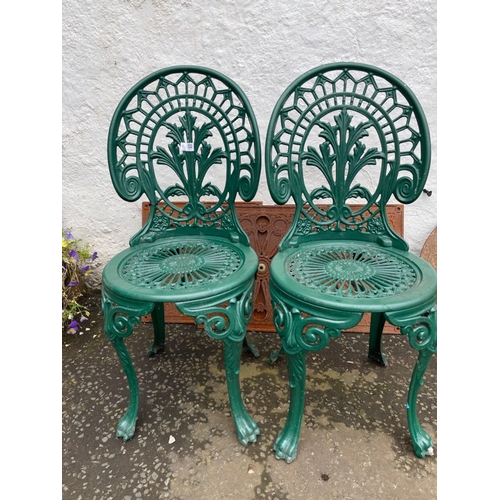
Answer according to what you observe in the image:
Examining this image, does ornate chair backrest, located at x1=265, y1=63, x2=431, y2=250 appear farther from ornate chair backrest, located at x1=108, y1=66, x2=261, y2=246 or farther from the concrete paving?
the concrete paving

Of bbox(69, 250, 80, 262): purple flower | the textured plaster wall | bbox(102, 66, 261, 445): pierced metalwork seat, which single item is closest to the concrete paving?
bbox(102, 66, 261, 445): pierced metalwork seat

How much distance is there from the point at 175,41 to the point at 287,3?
2.64 feet

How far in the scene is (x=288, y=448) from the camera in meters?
1.62

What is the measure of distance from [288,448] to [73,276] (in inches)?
82.6

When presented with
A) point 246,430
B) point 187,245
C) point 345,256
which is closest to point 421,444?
point 246,430

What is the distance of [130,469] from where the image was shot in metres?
1.61

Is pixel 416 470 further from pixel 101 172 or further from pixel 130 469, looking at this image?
pixel 101 172

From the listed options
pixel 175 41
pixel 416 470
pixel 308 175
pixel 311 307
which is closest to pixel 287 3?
pixel 175 41

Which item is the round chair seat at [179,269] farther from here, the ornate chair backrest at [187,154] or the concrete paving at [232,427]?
the concrete paving at [232,427]

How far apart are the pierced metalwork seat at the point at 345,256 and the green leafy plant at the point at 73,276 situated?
5.26 feet

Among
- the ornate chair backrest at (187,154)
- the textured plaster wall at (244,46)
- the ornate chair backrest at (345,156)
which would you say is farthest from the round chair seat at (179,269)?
the textured plaster wall at (244,46)

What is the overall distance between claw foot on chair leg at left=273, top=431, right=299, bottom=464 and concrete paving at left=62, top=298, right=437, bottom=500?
0.11 feet

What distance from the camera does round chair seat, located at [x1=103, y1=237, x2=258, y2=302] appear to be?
1.49m

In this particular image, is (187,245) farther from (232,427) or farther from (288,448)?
(288,448)
